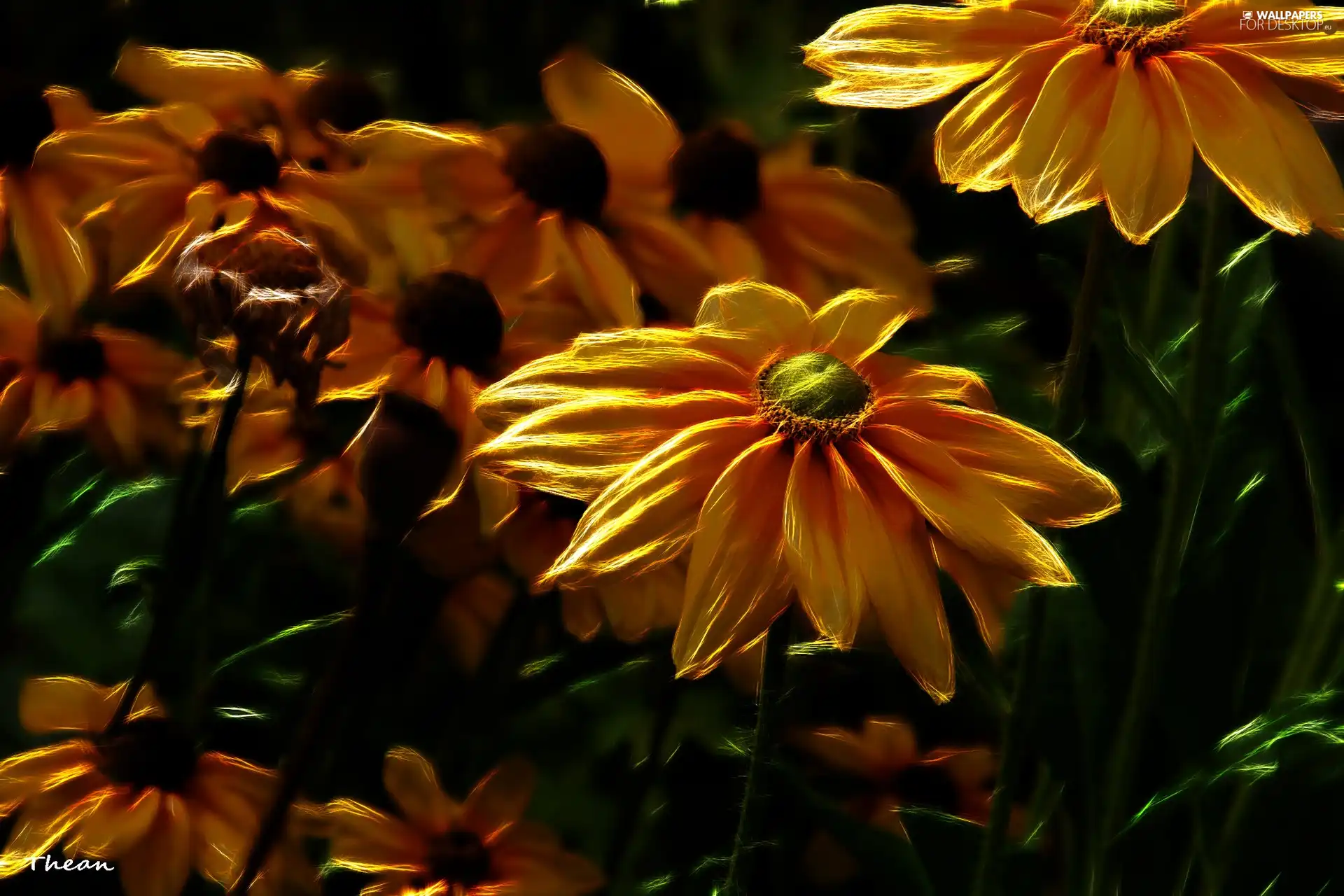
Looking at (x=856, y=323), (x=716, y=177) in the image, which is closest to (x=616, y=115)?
(x=716, y=177)

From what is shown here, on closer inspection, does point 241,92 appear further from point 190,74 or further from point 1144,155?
point 1144,155

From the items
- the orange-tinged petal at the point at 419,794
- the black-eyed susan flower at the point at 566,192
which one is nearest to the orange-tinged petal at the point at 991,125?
the black-eyed susan flower at the point at 566,192

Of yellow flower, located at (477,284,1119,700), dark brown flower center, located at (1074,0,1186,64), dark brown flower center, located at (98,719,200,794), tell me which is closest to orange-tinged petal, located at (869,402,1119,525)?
yellow flower, located at (477,284,1119,700)

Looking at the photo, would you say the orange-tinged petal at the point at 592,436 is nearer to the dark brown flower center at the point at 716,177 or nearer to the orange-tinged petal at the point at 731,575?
the orange-tinged petal at the point at 731,575

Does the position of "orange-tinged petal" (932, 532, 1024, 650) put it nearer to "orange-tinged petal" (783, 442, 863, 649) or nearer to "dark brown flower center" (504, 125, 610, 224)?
"orange-tinged petal" (783, 442, 863, 649)

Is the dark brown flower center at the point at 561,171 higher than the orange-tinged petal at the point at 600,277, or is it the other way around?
the dark brown flower center at the point at 561,171
